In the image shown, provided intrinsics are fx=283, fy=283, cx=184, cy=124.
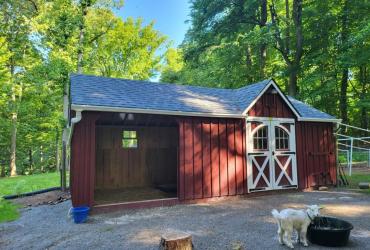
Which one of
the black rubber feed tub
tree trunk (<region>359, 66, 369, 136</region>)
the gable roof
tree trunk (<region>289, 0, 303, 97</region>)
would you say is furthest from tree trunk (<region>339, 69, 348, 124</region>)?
the black rubber feed tub

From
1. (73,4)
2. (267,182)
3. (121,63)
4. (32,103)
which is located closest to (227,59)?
(121,63)

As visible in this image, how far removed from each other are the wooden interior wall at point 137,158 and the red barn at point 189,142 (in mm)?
39

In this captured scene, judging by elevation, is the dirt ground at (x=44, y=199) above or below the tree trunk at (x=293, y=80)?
below

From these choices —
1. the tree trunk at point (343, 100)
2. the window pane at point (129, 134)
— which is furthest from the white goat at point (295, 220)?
the tree trunk at point (343, 100)

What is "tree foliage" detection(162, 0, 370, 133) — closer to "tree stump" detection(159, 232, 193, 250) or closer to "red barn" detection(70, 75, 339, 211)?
"red barn" detection(70, 75, 339, 211)

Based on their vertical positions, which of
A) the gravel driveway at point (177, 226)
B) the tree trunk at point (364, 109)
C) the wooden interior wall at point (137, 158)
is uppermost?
the tree trunk at point (364, 109)

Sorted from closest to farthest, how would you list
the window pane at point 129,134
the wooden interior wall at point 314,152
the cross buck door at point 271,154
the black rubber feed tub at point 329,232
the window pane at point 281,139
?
1. the black rubber feed tub at point 329,232
2. the cross buck door at point 271,154
3. the window pane at point 281,139
4. the wooden interior wall at point 314,152
5. the window pane at point 129,134

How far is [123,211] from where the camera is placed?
733 centimetres

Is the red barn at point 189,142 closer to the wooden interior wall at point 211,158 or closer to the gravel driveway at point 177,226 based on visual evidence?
the wooden interior wall at point 211,158

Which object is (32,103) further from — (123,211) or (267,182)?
(267,182)

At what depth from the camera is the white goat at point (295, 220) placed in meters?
4.42

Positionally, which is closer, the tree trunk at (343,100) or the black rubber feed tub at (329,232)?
the black rubber feed tub at (329,232)

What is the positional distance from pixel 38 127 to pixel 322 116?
852 inches

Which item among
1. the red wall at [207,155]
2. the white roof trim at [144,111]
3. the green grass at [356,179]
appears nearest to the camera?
the white roof trim at [144,111]
